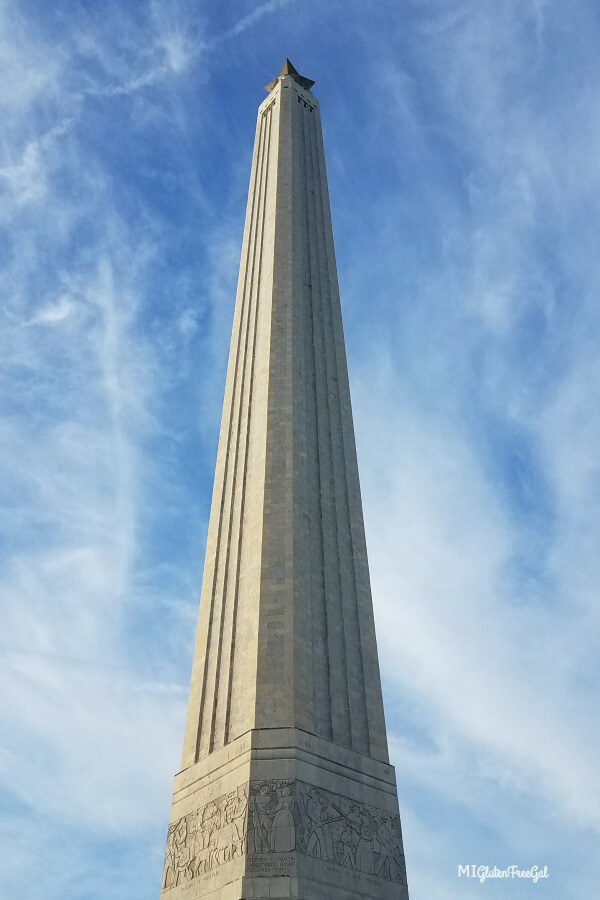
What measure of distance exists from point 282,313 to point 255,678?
1263cm

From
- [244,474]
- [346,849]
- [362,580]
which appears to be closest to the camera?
[346,849]

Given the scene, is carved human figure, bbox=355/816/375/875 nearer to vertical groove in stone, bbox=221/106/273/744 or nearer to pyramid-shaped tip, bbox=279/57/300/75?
vertical groove in stone, bbox=221/106/273/744

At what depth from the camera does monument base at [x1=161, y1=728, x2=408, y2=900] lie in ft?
51.8

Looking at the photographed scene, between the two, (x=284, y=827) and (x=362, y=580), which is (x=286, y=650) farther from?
(x=362, y=580)

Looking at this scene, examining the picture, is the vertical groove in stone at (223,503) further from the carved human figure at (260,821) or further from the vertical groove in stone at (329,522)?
the carved human figure at (260,821)

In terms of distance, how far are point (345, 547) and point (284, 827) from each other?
26.5ft

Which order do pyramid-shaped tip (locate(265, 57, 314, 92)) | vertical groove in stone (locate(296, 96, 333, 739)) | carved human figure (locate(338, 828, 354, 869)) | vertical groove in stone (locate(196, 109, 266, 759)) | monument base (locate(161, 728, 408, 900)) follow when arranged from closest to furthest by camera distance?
monument base (locate(161, 728, 408, 900))
carved human figure (locate(338, 828, 354, 869))
vertical groove in stone (locate(296, 96, 333, 739))
vertical groove in stone (locate(196, 109, 266, 759))
pyramid-shaped tip (locate(265, 57, 314, 92))

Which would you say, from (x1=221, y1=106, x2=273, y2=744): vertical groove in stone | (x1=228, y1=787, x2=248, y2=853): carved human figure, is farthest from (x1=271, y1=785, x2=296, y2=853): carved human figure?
(x1=221, y1=106, x2=273, y2=744): vertical groove in stone

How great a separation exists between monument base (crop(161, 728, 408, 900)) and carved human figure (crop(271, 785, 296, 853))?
2 centimetres

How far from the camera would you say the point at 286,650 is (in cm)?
1841

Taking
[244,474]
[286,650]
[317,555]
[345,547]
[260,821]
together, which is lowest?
[260,821]

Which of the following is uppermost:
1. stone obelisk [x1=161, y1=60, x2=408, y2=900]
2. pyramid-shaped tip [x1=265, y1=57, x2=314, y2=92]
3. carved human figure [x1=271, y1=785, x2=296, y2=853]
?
pyramid-shaped tip [x1=265, y1=57, x2=314, y2=92]

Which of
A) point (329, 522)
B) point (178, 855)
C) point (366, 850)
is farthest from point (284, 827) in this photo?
point (329, 522)

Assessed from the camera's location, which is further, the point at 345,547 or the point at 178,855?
the point at 345,547
